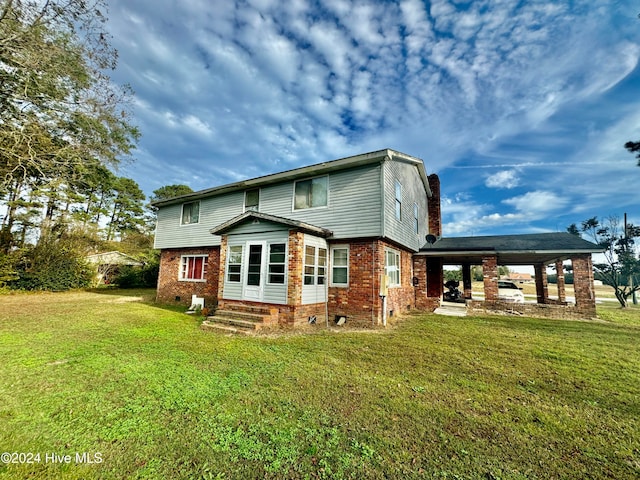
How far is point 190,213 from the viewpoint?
13.9 metres

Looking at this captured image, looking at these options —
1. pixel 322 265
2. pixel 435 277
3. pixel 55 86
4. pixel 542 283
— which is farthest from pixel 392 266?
pixel 55 86

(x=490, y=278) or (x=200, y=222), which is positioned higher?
(x=200, y=222)

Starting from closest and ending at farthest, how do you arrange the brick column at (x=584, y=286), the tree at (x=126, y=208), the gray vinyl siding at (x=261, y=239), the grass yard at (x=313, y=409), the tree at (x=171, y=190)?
the grass yard at (x=313, y=409) → the gray vinyl siding at (x=261, y=239) → the brick column at (x=584, y=286) → the tree at (x=126, y=208) → the tree at (x=171, y=190)

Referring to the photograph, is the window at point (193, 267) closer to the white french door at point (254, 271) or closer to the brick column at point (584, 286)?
the white french door at point (254, 271)

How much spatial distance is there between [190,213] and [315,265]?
349 inches

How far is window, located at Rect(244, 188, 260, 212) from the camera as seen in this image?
11539 mm

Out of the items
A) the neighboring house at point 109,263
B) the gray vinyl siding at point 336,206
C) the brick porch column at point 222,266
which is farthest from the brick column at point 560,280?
the neighboring house at point 109,263

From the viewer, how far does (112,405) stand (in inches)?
126

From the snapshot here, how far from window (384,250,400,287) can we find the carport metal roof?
275 centimetres

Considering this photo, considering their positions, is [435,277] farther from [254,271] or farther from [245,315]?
[245,315]

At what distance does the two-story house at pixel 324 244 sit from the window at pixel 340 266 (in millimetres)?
38

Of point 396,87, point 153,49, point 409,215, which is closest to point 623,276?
point 409,215

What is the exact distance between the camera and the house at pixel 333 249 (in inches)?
333

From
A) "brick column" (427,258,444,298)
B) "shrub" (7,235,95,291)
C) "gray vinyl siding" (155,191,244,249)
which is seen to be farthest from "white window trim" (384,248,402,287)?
"shrub" (7,235,95,291)
